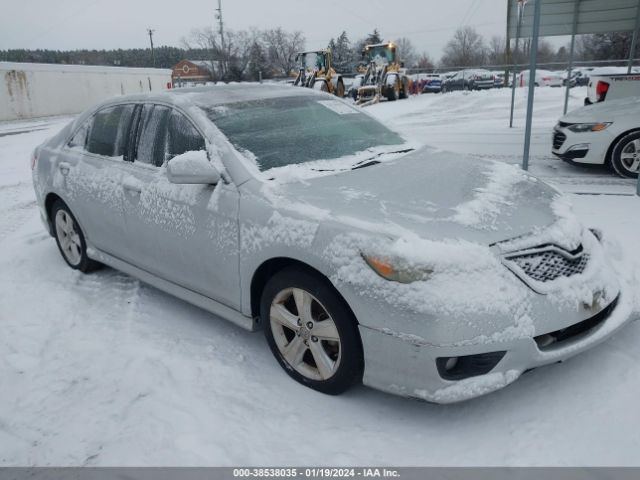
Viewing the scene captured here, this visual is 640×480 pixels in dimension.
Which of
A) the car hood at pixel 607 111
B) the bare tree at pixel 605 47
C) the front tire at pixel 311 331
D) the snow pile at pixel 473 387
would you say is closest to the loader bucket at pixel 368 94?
the bare tree at pixel 605 47

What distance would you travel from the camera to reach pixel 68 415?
284 cm

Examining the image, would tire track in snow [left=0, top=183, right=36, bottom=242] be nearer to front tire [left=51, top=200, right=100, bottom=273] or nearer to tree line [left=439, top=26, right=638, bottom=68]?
front tire [left=51, top=200, right=100, bottom=273]

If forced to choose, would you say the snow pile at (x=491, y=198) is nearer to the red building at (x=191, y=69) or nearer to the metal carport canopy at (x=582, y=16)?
the metal carport canopy at (x=582, y=16)

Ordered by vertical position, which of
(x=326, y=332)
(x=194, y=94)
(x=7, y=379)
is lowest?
(x=7, y=379)

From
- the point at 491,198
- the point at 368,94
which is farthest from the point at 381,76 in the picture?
the point at 491,198

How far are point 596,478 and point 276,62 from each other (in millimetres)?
75512

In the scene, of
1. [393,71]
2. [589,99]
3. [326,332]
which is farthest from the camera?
[393,71]

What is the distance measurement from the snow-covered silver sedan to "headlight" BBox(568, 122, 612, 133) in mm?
4175

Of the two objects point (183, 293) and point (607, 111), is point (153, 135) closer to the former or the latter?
point (183, 293)

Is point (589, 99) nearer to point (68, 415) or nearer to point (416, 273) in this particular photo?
point (416, 273)

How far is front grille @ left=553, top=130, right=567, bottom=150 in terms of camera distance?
24.6ft

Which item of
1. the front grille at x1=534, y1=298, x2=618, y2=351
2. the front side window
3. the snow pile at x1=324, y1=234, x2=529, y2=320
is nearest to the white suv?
the front grille at x1=534, y1=298, x2=618, y2=351

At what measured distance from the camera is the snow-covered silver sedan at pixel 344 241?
2402mm

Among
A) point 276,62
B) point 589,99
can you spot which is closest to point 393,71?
point 589,99
